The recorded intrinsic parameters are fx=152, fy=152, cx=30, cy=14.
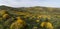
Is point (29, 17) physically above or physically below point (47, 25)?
above

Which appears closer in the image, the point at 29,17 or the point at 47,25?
the point at 47,25

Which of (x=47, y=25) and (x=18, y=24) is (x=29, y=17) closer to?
(x=18, y=24)

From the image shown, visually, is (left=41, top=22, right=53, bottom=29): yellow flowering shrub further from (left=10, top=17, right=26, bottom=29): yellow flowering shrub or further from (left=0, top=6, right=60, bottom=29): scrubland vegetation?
(left=10, top=17, right=26, bottom=29): yellow flowering shrub

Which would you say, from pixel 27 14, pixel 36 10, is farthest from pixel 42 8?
pixel 27 14

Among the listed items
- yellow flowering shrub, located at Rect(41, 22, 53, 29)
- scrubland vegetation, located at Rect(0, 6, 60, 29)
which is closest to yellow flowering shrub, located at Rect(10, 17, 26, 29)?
scrubland vegetation, located at Rect(0, 6, 60, 29)

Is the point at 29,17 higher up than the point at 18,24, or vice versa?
the point at 29,17

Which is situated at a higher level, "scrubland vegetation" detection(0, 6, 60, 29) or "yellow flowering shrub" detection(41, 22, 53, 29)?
"scrubland vegetation" detection(0, 6, 60, 29)

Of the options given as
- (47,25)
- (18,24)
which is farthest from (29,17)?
(47,25)

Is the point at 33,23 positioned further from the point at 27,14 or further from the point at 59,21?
the point at 59,21
